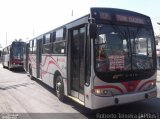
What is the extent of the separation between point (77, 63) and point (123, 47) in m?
1.66

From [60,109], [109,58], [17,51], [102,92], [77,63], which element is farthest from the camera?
[17,51]

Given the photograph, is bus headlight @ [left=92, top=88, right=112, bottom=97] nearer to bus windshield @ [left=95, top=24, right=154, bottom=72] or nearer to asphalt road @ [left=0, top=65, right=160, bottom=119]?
bus windshield @ [left=95, top=24, right=154, bottom=72]

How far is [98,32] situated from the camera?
6.67 meters

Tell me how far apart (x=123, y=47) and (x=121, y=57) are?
1.01ft

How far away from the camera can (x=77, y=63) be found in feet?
25.9

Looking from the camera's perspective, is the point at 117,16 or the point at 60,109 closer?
the point at 117,16

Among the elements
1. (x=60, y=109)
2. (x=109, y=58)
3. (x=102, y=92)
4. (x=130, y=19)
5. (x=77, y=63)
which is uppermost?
(x=130, y=19)

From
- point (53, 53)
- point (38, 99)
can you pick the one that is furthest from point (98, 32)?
point (38, 99)

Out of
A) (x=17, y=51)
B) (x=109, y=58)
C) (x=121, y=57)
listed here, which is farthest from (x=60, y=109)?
(x=17, y=51)

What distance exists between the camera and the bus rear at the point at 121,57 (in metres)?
6.59

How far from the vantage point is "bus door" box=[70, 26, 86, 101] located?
24.5 feet

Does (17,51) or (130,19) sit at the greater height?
(130,19)

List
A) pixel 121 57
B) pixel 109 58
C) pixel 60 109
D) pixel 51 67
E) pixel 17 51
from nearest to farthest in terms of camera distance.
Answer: pixel 109 58
pixel 121 57
pixel 60 109
pixel 51 67
pixel 17 51

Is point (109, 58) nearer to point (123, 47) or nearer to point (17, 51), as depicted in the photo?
point (123, 47)
